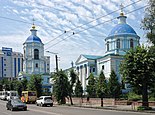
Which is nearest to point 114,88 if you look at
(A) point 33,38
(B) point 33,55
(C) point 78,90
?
(C) point 78,90

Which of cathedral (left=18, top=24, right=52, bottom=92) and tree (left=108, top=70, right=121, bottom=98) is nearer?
tree (left=108, top=70, right=121, bottom=98)

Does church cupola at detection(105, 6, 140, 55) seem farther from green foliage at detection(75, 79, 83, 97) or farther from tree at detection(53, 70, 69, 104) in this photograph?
tree at detection(53, 70, 69, 104)

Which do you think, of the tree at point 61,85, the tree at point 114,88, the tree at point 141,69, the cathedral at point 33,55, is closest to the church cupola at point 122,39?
the tree at point 114,88

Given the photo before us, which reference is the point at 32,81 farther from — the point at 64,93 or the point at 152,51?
the point at 152,51

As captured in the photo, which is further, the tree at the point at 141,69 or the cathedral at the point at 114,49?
the cathedral at the point at 114,49

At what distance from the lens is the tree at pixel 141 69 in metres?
33.2

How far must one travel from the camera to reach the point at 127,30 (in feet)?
262

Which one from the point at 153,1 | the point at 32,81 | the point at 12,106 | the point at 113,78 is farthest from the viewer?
the point at 32,81

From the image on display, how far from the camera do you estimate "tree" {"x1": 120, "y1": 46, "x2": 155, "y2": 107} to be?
109 feet

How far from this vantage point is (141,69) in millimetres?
33312

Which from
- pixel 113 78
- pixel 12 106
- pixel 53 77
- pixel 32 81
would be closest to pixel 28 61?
pixel 32 81

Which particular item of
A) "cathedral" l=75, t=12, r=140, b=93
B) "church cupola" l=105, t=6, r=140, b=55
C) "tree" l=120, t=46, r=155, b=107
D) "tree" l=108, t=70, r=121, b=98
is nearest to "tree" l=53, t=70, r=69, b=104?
"tree" l=108, t=70, r=121, b=98

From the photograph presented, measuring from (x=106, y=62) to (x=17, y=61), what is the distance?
3129 inches

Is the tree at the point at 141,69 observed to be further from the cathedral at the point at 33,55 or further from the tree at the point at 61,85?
the cathedral at the point at 33,55
